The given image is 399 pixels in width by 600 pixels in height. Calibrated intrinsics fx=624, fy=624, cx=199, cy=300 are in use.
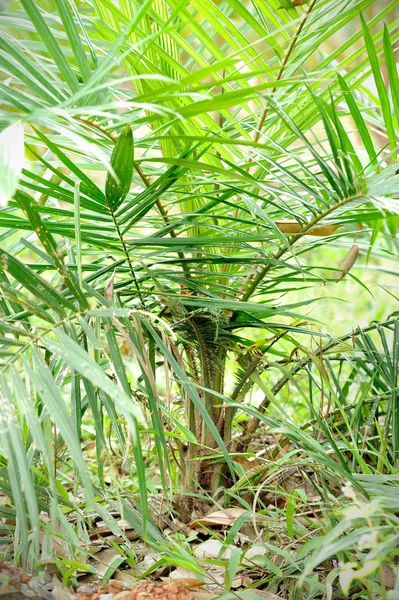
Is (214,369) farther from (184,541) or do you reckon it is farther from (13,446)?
(13,446)

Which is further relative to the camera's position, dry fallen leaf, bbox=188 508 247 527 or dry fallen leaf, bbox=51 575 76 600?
dry fallen leaf, bbox=188 508 247 527

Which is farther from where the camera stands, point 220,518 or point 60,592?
point 220,518

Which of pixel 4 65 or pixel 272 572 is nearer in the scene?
pixel 4 65

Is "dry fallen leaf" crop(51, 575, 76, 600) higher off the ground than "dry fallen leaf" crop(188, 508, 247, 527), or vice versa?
"dry fallen leaf" crop(188, 508, 247, 527)

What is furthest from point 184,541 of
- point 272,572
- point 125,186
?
point 125,186

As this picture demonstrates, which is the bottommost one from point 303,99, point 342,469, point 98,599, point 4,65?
point 98,599

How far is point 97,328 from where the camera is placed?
71 centimetres

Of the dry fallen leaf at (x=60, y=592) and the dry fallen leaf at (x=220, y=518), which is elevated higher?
Result: the dry fallen leaf at (x=220, y=518)

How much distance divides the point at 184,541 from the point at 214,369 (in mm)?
258

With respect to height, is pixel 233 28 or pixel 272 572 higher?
pixel 233 28

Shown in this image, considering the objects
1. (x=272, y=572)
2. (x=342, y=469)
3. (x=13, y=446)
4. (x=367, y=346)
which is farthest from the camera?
(x=367, y=346)

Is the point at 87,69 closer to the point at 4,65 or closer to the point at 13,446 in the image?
the point at 4,65

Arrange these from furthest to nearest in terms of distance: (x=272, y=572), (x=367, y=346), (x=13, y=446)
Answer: (x=367, y=346) < (x=272, y=572) < (x=13, y=446)

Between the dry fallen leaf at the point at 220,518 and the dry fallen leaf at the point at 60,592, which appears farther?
the dry fallen leaf at the point at 220,518
